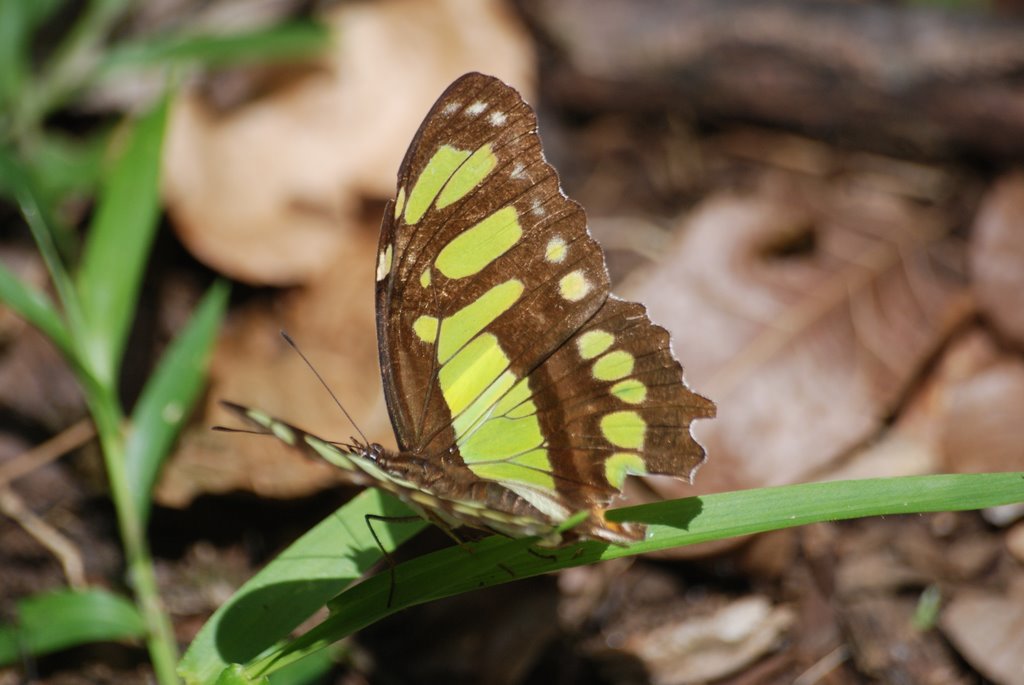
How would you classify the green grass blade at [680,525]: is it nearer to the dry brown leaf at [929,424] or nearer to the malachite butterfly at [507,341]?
the malachite butterfly at [507,341]

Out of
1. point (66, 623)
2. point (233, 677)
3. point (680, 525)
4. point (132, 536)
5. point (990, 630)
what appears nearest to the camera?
point (233, 677)

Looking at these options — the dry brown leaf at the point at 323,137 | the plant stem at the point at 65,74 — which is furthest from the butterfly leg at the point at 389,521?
the plant stem at the point at 65,74

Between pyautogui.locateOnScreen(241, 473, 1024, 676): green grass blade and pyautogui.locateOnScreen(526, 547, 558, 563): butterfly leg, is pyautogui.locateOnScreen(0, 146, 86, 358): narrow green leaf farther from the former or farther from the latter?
pyautogui.locateOnScreen(526, 547, 558, 563): butterfly leg

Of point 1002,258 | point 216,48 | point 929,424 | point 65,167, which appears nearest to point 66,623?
point 65,167

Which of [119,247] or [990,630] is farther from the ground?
[119,247]

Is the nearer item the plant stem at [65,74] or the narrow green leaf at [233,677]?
the narrow green leaf at [233,677]

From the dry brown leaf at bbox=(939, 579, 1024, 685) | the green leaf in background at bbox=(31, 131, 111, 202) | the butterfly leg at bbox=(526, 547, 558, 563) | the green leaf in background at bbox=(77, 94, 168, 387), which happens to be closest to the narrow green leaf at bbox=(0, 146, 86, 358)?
the green leaf in background at bbox=(77, 94, 168, 387)

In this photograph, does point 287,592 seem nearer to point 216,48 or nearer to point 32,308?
point 32,308
